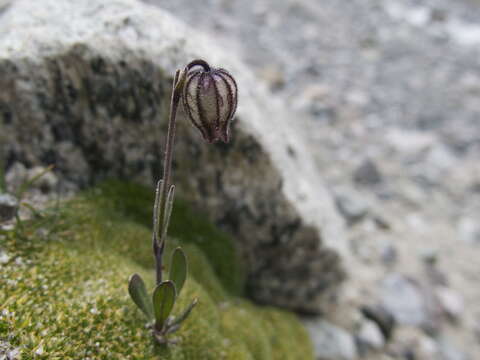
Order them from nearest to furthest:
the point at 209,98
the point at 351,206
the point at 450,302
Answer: the point at 209,98 → the point at 450,302 → the point at 351,206

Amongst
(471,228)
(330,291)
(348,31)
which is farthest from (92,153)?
(348,31)

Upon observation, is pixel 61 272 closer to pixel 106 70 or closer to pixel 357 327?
pixel 106 70

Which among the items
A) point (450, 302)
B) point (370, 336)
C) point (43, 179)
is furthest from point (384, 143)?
point (43, 179)

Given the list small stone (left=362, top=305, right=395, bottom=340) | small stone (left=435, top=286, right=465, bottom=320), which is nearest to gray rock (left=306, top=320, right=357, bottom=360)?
small stone (left=362, top=305, right=395, bottom=340)

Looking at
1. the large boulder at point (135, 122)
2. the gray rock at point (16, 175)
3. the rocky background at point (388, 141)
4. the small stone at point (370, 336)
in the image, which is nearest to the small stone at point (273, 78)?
the rocky background at point (388, 141)

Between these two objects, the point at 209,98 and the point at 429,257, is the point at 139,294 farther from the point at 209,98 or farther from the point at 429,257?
the point at 429,257
